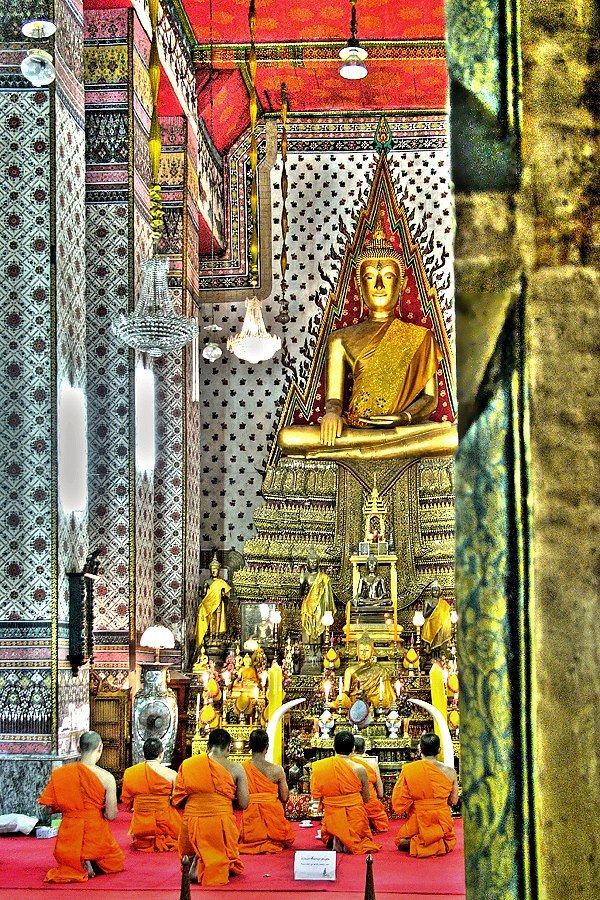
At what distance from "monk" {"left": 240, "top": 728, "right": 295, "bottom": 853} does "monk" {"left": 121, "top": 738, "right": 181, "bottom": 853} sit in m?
0.49

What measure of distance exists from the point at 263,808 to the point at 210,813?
85 centimetres

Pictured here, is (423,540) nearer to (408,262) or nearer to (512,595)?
(408,262)

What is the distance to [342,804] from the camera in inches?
330

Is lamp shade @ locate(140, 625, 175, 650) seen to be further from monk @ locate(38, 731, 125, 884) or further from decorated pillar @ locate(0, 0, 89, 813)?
monk @ locate(38, 731, 125, 884)

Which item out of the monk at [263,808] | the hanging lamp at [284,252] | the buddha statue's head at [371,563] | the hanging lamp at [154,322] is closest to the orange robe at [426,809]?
the monk at [263,808]

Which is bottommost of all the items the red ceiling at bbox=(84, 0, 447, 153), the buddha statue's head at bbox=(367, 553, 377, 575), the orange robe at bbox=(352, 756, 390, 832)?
the orange robe at bbox=(352, 756, 390, 832)

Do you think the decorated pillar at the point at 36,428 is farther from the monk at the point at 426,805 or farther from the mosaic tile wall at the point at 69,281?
the monk at the point at 426,805

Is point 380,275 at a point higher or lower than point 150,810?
higher

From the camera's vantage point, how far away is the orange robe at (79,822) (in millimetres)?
7406

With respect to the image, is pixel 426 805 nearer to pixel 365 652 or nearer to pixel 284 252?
pixel 365 652

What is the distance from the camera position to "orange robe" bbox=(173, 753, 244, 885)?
7531 mm

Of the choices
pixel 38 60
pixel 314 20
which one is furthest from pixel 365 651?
pixel 314 20

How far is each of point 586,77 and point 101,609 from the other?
9946 mm

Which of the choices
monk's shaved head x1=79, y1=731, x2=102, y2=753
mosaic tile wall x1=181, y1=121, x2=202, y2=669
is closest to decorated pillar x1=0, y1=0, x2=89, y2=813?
monk's shaved head x1=79, y1=731, x2=102, y2=753
